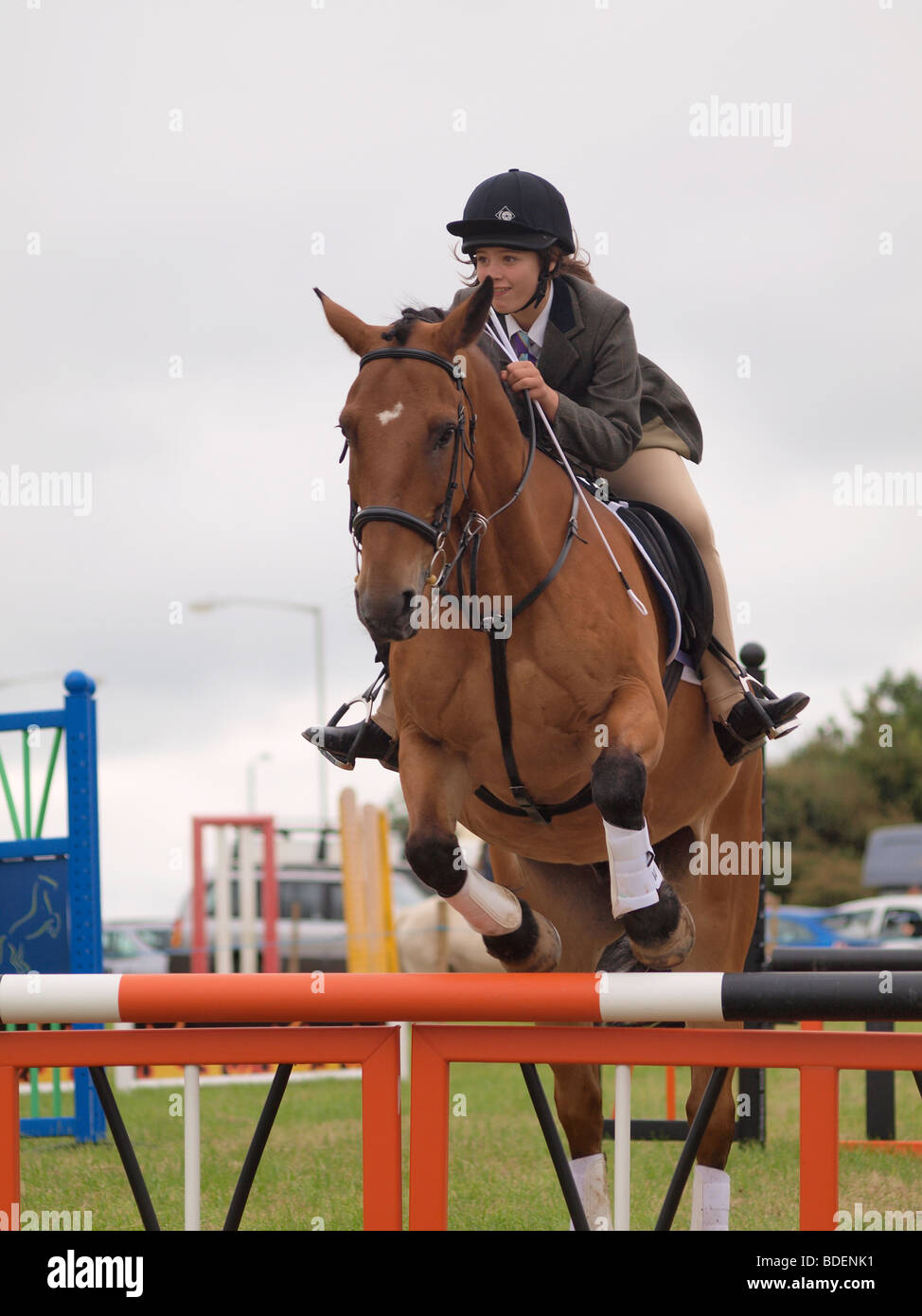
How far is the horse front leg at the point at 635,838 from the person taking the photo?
4.08 metres

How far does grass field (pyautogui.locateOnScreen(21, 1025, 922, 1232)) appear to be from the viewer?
19.4ft

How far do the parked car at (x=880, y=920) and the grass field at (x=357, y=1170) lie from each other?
1605 cm

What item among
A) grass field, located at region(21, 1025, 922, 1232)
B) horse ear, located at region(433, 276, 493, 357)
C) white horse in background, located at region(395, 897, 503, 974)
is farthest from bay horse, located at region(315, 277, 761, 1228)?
white horse in background, located at region(395, 897, 503, 974)

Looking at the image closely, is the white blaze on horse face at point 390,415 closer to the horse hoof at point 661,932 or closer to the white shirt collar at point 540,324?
the white shirt collar at point 540,324

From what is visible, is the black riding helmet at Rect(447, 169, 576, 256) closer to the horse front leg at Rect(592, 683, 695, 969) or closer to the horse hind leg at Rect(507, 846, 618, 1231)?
the horse front leg at Rect(592, 683, 695, 969)

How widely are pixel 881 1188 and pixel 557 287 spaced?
4.23 m

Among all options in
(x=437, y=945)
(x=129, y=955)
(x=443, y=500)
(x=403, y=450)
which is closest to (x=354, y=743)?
(x=443, y=500)

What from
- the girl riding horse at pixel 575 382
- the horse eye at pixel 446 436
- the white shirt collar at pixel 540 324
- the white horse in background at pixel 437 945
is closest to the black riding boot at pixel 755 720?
the girl riding horse at pixel 575 382

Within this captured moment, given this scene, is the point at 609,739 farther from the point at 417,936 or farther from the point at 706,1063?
the point at 417,936

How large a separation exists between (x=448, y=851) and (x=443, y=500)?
104 centimetres

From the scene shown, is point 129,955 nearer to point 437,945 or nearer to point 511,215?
point 437,945
